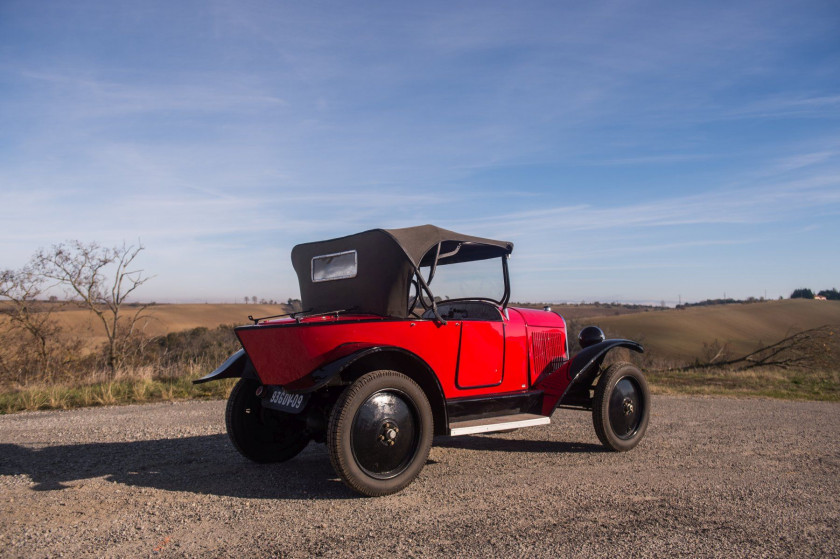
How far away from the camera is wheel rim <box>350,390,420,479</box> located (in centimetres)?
436

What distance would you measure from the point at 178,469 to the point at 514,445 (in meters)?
3.23

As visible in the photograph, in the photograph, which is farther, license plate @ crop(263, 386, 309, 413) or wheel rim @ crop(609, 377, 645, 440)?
wheel rim @ crop(609, 377, 645, 440)

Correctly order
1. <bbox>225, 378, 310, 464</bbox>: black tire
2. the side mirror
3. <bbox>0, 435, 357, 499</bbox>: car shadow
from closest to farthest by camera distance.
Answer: <bbox>0, 435, 357, 499</bbox>: car shadow → <bbox>225, 378, 310, 464</bbox>: black tire → the side mirror

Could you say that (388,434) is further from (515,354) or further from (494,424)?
(515,354)

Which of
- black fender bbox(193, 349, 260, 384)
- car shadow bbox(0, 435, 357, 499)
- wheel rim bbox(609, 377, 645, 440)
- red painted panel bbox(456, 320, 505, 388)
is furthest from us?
wheel rim bbox(609, 377, 645, 440)

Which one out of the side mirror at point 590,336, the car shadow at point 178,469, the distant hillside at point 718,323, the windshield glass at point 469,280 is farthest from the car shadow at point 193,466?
the distant hillside at point 718,323

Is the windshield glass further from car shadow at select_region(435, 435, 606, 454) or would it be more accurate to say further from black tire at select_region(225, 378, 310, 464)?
black tire at select_region(225, 378, 310, 464)

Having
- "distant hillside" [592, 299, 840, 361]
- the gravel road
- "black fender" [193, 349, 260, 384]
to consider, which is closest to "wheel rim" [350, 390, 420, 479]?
the gravel road

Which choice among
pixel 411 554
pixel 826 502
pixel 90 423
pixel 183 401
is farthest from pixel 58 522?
pixel 183 401

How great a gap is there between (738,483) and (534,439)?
2293 millimetres

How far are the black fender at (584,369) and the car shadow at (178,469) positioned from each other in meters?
2.47

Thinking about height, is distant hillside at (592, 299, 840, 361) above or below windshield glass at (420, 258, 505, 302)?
below

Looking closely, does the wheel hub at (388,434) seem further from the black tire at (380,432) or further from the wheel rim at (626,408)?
the wheel rim at (626,408)

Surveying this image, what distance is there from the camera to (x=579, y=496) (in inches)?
169
